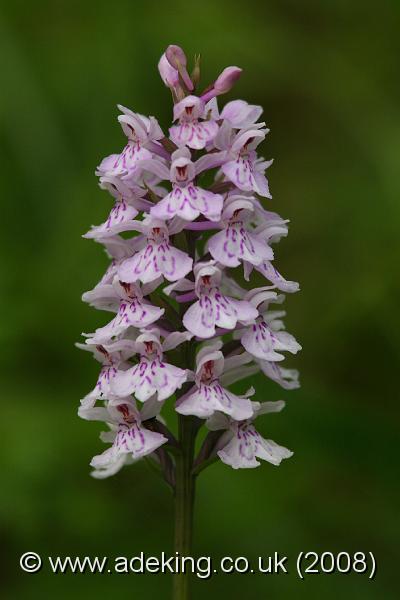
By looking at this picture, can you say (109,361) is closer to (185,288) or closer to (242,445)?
(185,288)

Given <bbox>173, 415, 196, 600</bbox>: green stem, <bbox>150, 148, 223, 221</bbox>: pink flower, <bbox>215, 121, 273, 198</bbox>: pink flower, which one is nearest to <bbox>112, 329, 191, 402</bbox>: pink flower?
<bbox>173, 415, 196, 600</bbox>: green stem

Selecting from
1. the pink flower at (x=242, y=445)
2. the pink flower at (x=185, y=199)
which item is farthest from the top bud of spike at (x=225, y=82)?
the pink flower at (x=242, y=445)

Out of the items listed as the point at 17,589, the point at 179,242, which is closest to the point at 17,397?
the point at 17,589

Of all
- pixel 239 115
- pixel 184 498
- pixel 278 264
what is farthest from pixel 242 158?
pixel 278 264

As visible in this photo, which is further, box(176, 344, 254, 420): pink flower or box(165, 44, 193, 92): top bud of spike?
box(165, 44, 193, 92): top bud of spike

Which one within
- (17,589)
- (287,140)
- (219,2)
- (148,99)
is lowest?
(17,589)

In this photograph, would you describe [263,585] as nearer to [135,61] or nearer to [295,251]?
[295,251]

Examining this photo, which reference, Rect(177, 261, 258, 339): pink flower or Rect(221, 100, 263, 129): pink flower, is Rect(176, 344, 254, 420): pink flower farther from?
Rect(221, 100, 263, 129): pink flower
